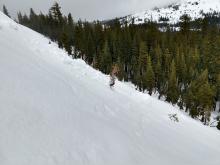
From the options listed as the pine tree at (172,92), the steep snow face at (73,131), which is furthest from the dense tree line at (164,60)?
the steep snow face at (73,131)

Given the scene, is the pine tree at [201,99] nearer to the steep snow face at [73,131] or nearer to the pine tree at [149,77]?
the pine tree at [149,77]

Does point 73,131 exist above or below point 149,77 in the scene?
above

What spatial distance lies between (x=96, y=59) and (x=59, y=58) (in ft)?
157

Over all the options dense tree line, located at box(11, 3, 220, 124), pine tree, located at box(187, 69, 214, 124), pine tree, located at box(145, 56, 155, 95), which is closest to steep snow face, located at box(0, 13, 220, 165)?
pine tree, located at box(187, 69, 214, 124)

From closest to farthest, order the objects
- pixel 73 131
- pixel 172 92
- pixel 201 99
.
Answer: pixel 73 131 → pixel 201 99 → pixel 172 92

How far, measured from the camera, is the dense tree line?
6499cm

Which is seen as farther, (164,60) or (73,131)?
(164,60)

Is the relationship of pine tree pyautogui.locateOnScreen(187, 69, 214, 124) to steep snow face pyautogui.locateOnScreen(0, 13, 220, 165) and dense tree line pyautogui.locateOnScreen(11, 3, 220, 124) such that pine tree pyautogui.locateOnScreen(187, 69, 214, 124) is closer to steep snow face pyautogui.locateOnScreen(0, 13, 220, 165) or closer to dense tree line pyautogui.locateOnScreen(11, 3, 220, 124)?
dense tree line pyautogui.locateOnScreen(11, 3, 220, 124)

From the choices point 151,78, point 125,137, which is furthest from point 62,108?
point 151,78

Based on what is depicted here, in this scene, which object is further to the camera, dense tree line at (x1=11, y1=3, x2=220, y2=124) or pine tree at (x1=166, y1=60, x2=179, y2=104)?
pine tree at (x1=166, y1=60, x2=179, y2=104)

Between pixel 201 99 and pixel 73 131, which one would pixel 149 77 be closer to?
pixel 201 99

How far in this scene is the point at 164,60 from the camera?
80438mm

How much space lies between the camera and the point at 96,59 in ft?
271

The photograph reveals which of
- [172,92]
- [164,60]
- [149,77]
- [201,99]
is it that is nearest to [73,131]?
[201,99]
